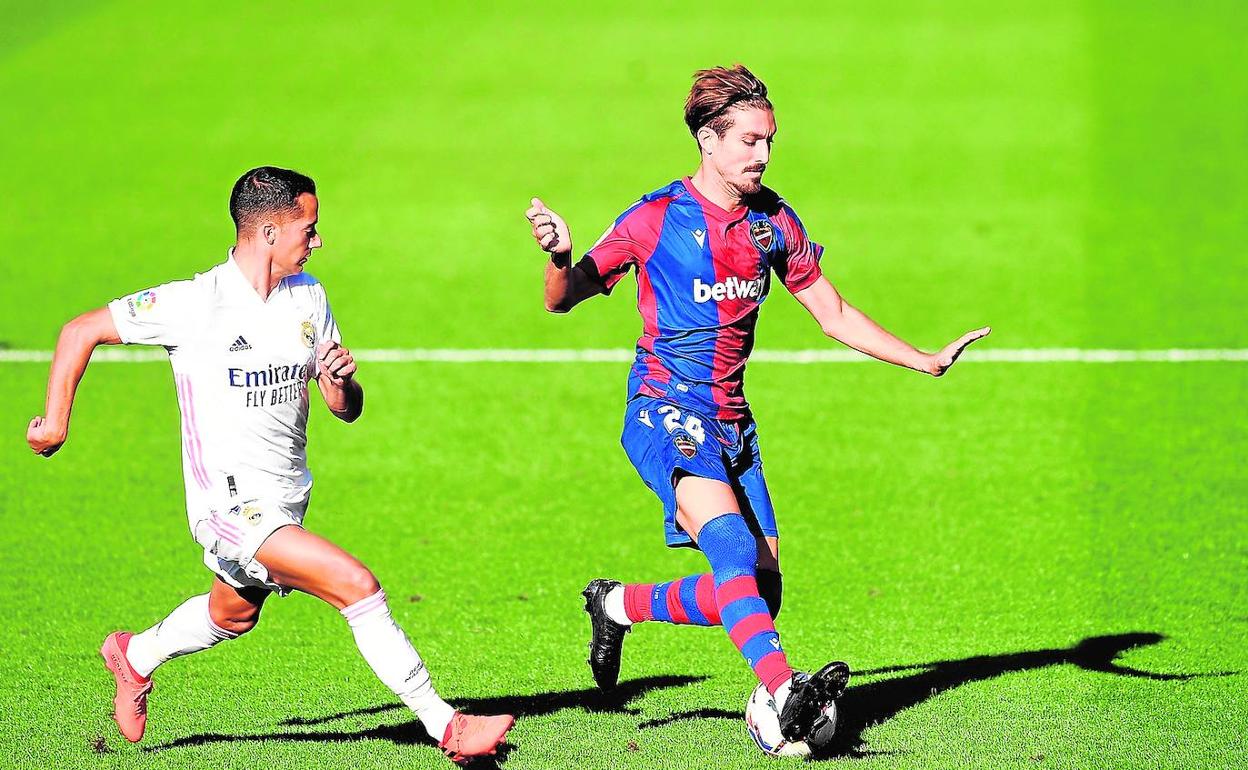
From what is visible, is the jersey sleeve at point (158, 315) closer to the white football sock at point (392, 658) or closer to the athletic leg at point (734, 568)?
the white football sock at point (392, 658)

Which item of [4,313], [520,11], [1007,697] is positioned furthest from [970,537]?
[520,11]

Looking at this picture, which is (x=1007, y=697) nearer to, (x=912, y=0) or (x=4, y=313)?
(x=4, y=313)

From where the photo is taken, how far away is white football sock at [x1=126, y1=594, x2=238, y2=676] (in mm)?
6383

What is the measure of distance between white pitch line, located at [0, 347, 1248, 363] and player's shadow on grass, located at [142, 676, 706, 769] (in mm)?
5205

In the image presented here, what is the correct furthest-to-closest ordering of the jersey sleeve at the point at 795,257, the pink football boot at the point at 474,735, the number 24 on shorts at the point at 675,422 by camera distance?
the jersey sleeve at the point at 795,257 → the number 24 on shorts at the point at 675,422 → the pink football boot at the point at 474,735

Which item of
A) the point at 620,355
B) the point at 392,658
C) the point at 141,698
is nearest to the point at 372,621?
the point at 392,658

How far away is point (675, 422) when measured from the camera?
652 centimetres

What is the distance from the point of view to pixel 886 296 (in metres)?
13.4

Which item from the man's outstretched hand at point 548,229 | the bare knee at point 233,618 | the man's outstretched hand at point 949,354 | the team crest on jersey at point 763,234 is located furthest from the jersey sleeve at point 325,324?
the man's outstretched hand at point 949,354

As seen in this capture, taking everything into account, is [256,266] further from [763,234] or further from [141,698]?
[763,234]

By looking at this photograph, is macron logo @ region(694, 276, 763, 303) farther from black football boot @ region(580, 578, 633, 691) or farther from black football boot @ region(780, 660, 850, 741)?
black football boot @ region(780, 660, 850, 741)

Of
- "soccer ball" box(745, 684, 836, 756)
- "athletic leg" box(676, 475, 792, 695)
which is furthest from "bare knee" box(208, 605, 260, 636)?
"soccer ball" box(745, 684, 836, 756)

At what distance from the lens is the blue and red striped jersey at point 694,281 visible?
21.6ft

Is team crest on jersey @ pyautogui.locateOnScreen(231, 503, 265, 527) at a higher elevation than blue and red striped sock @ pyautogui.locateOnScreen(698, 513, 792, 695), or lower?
higher
